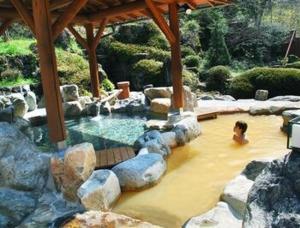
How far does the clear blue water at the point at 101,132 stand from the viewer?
23.0 feet

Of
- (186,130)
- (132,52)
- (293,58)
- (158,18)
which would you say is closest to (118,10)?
(158,18)

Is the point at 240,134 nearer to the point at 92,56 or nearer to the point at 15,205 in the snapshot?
the point at 15,205

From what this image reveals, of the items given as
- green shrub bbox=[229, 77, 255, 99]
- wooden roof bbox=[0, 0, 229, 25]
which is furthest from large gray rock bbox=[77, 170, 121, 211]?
green shrub bbox=[229, 77, 255, 99]

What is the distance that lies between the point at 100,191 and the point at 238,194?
5.23 ft

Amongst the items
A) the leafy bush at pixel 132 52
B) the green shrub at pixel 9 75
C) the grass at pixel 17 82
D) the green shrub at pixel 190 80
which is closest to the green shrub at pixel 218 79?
the green shrub at pixel 190 80

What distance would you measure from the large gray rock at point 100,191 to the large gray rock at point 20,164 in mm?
701

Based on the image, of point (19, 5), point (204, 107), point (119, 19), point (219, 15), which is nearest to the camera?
point (19, 5)

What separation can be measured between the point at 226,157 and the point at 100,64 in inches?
369

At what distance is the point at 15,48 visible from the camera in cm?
1286

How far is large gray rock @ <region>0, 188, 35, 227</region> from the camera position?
4.00 metres

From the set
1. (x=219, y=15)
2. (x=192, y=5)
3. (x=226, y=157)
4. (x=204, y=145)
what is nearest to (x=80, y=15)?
(x=192, y=5)

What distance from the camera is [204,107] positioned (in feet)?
30.4

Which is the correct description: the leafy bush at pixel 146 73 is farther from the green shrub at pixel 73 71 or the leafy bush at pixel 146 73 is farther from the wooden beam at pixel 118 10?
the wooden beam at pixel 118 10

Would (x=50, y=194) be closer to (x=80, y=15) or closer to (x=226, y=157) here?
(x=226, y=157)
